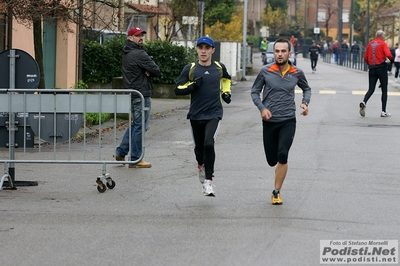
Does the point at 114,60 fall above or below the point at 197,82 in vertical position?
below

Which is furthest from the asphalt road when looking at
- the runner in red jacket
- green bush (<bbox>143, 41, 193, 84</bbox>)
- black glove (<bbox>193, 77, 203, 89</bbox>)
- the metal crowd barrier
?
green bush (<bbox>143, 41, 193, 84</bbox>)

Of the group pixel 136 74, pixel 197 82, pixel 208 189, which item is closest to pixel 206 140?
pixel 208 189

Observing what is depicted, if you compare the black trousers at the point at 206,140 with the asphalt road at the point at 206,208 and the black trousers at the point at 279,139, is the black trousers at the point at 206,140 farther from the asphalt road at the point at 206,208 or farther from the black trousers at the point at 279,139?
the black trousers at the point at 279,139

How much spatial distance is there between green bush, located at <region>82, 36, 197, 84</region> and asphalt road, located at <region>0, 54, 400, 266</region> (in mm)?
10809

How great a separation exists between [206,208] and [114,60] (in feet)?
57.0

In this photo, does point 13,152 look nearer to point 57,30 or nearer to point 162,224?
point 162,224

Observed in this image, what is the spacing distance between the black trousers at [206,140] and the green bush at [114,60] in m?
16.1

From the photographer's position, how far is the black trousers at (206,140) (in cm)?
941

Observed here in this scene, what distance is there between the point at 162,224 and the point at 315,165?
4562mm

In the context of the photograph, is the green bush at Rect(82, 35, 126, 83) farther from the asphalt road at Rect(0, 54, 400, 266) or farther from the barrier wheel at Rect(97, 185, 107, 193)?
the barrier wheel at Rect(97, 185, 107, 193)

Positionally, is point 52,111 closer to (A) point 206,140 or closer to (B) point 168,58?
(A) point 206,140

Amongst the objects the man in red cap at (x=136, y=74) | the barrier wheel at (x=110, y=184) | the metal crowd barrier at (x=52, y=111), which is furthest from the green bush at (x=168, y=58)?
the barrier wheel at (x=110, y=184)

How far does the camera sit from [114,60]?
25.8 meters

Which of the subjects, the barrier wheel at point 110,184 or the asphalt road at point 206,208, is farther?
the barrier wheel at point 110,184
